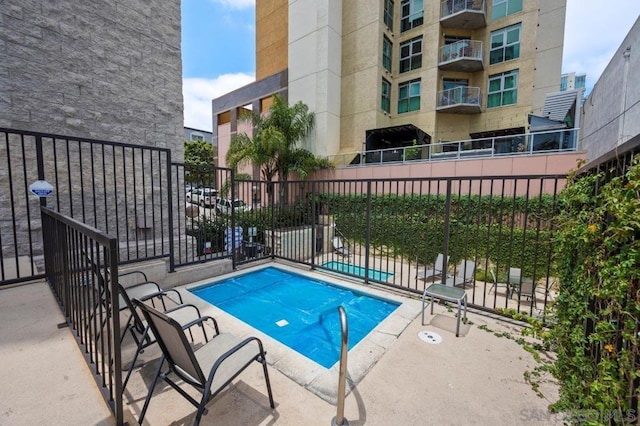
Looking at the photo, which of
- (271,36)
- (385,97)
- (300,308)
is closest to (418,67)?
(385,97)

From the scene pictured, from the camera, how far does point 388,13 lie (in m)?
16.3

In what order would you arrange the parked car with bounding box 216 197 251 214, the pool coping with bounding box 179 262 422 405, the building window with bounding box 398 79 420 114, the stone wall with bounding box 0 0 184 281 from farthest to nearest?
the building window with bounding box 398 79 420 114
the parked car with bounding box 216 197 251 214
the stone wall with bounding box 0 0 184 281
the pool coping with bounding box 179 262 422 405

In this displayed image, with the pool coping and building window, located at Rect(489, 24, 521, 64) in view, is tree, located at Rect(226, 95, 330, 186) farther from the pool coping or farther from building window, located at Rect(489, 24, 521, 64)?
building window, located at Rect(489, 24, 521, 64)

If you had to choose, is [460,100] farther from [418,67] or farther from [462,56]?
[418,67]

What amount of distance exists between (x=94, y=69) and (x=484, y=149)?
1215cm

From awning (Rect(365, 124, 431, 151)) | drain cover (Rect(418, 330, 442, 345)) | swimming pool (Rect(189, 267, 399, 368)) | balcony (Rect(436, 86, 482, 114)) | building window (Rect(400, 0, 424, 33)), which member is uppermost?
building window (Rect(400, 0, 424, 33))

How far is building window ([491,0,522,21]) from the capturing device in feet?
46.3

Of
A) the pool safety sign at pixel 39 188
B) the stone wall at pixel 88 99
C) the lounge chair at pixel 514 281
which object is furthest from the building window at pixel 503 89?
the pool safety sign at pixel 39 188

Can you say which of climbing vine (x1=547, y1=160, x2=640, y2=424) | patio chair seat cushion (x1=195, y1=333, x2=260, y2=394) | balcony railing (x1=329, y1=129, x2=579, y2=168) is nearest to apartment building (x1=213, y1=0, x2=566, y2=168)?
balcony railing (x1=329, y1=129, x2=579, y2=168)

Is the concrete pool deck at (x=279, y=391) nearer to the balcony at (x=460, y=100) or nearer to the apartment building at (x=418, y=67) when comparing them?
the apartment building at (x=418, y=67)

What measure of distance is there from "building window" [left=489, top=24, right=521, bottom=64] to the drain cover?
57.4 ft

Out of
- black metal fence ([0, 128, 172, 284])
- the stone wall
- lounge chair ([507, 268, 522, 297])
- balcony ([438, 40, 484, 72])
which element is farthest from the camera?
balcony ([438, 40, 484, 72])

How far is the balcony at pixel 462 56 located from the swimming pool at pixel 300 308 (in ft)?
51.4

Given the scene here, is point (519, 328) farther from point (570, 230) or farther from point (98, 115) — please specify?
point (98, 115)
